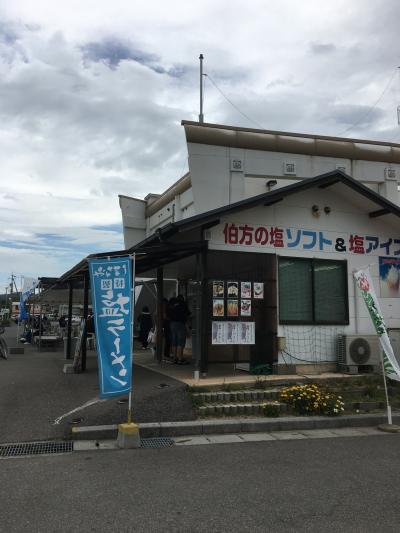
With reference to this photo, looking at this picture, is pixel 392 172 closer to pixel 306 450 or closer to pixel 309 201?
pixel 309 201

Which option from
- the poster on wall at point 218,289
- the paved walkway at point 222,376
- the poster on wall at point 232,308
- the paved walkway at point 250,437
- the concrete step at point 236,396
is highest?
the poster on wall at point 218,289

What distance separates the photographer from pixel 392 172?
1944cm

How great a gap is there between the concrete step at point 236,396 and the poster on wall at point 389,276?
4.68 metres

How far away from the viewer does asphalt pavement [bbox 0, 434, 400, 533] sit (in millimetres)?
3789

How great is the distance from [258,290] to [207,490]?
230 inches

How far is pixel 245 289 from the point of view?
9.88 metres

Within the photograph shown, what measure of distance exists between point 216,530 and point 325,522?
0.90m

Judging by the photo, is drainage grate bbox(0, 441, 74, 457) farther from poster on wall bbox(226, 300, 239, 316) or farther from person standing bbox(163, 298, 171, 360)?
person standing bbox(163, 298, 171, 360)

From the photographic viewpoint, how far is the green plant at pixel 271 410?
7.52 meters

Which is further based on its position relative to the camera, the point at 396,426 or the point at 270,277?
the point at 270,277

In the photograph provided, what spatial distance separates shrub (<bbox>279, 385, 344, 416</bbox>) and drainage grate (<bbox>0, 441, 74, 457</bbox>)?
11.8 feet

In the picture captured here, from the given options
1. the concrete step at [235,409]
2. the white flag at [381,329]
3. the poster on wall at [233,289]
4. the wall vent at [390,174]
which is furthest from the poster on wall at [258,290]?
the wall vent at [390,174]

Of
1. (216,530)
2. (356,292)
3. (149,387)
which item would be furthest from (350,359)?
(216,530)

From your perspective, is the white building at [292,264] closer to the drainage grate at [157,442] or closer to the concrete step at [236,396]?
the concrete step at [236,396]
